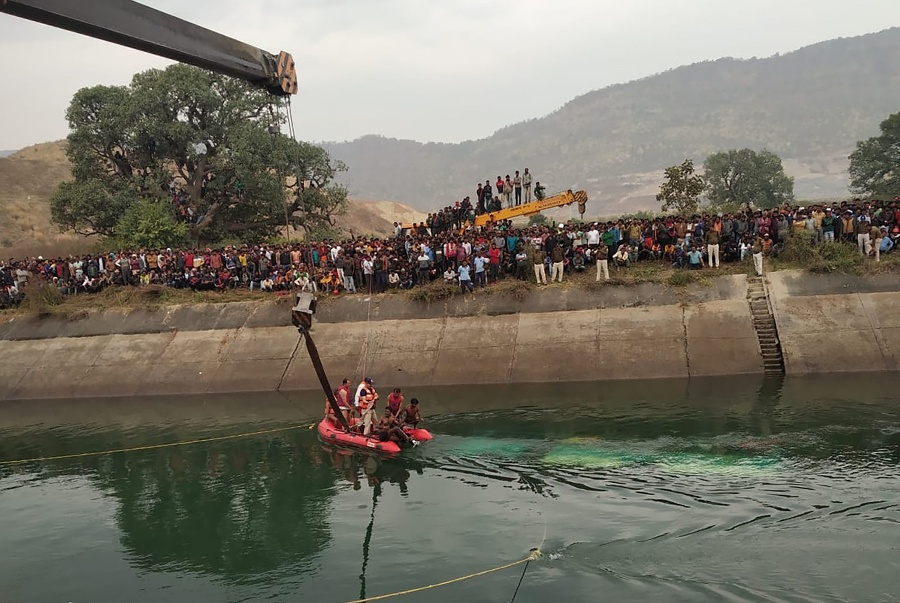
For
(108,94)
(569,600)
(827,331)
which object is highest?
(108,94)

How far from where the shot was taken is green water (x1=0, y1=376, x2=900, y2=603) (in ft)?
39.8

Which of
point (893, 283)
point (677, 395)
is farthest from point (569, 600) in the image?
point (893, 283)

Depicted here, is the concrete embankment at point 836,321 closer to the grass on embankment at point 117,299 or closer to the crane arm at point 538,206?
the crane arm at point 538,206

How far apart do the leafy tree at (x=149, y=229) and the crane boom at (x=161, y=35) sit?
31887 mm

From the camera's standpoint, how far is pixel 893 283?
26.3 metres

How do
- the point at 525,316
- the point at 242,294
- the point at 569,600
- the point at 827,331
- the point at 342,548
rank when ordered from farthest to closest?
1. the point at 242,294
2. the point at 525,316
3. the point at 827,331
4. the point at 342,548
5. the point at 569,600

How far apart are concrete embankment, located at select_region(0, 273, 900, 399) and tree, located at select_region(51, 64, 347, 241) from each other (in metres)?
13.5

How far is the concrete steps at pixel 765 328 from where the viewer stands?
2523 cm

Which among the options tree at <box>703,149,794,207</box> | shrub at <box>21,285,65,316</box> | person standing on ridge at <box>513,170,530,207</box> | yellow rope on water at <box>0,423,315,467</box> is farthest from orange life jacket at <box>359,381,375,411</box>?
tree at <box>703,149,794,207</box>

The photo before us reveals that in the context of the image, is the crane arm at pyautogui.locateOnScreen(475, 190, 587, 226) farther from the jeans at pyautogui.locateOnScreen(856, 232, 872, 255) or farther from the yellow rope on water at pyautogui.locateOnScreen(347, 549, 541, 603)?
the yellow rope on water at pyautogui.locateOnScreen(347, 549, 541, 603)

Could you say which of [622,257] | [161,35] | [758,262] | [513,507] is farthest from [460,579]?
[758,262]

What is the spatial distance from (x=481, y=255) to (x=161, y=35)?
20583 mm

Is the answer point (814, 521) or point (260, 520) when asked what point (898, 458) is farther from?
point (260, 520)

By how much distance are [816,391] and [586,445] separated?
334 inches
